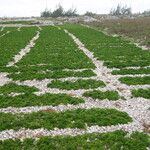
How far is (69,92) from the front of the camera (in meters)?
24.6

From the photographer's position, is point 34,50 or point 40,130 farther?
point 34,50

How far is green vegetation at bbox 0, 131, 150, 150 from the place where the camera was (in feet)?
51.6

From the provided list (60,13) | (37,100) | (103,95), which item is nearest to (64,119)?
(37,100)

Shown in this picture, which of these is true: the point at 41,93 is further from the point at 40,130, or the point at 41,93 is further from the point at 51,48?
the point at 51,48

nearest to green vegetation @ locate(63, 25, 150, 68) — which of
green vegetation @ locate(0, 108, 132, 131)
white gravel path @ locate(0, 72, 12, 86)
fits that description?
white gravel path @ locate(0, 72, 12, 86)

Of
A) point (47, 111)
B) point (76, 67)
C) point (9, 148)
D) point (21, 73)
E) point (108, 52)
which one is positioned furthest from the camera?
point (108, 52)

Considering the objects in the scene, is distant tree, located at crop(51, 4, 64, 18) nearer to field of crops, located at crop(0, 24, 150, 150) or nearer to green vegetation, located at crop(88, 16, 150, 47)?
green vegetation, located at crop(88, 16, 150, 47)

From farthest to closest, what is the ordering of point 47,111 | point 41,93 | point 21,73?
point 21,73 < point 41,93 < point 47,111

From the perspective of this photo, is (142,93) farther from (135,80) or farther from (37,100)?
(37,100)

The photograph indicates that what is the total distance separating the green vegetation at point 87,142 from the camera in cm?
1572

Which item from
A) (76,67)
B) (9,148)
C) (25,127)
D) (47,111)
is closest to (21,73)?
(76,67)

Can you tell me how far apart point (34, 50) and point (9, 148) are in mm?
29870

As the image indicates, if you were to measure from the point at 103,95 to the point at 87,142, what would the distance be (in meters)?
7.62

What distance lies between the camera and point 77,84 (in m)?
26.4
